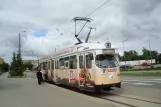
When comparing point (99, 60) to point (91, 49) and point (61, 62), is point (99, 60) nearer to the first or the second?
point (91, 49)

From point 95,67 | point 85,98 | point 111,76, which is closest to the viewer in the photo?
point 85,98

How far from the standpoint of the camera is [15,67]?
44.7 metres

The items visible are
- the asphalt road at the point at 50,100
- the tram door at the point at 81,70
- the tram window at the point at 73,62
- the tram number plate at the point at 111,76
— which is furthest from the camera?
the tram window at the point at 73,62

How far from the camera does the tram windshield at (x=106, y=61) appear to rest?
12773 mm

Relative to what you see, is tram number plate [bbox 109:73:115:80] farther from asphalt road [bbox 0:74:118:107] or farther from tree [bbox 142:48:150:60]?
tree [bbox 142:48:150:60]

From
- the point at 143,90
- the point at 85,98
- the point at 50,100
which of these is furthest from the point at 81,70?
the point at 143,90

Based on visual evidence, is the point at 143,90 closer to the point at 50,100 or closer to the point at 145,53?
the point at 50,100

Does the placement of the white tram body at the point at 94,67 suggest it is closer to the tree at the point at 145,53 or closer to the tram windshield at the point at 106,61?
the tram windshield at the point at 106,61

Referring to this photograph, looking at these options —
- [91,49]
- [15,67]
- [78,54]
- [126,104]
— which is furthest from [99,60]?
[15,67]

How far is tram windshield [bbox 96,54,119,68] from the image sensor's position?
503 inches

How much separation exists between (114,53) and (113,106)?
447cm

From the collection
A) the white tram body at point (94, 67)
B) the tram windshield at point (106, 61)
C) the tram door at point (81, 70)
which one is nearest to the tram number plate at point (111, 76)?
the white tram body at point (94, 67)

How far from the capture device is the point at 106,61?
42.7 feet

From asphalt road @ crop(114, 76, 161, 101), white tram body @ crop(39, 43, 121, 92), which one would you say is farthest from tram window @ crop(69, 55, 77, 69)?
asphalt road @ crop(114, 76, 161, 101)
